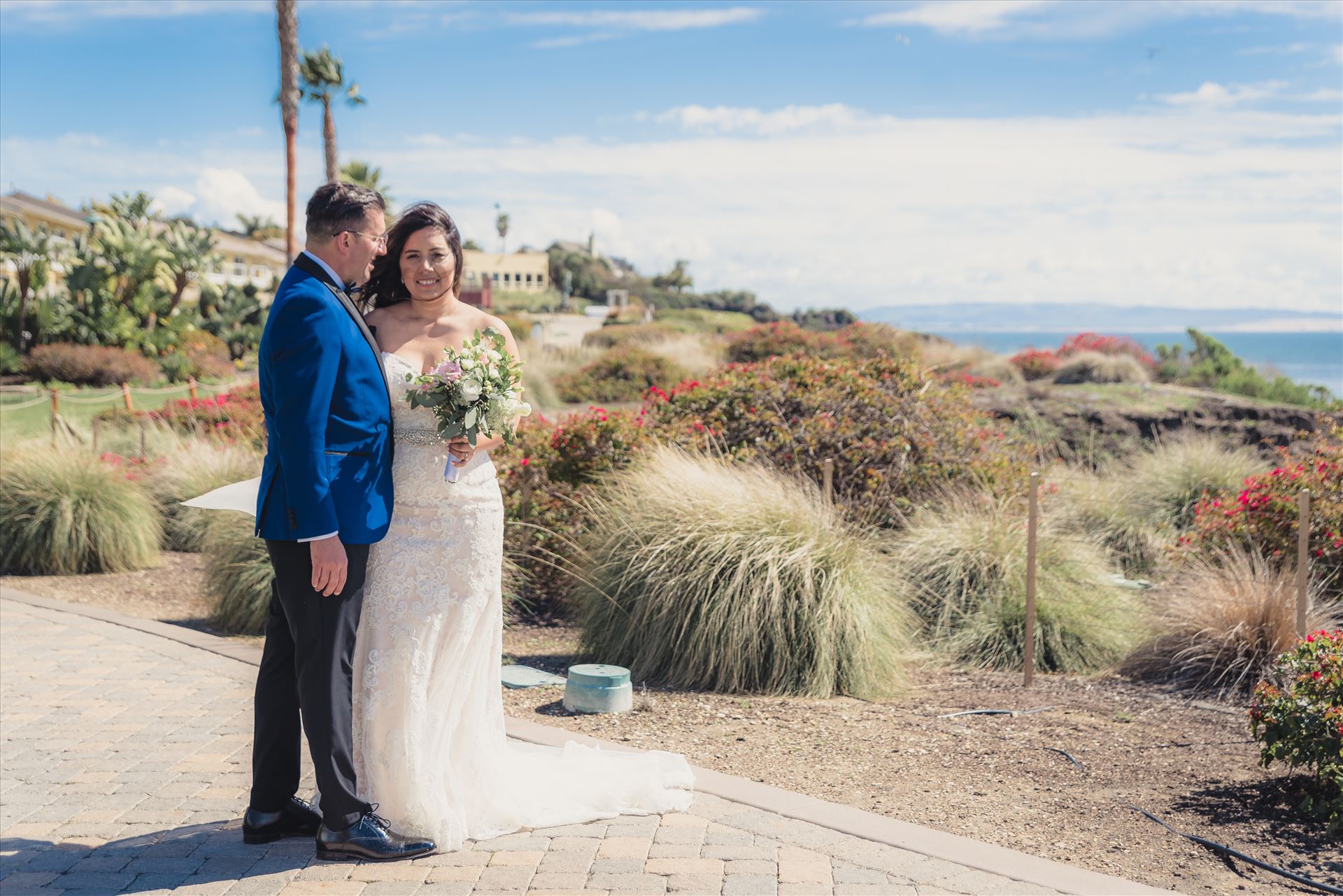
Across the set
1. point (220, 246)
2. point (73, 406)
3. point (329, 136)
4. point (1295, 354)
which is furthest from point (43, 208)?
point (1295, 354)

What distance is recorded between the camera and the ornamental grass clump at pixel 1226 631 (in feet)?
20.2

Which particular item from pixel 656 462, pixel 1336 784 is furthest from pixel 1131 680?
pixel 656 462

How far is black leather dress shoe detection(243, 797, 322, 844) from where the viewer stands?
3859 mm

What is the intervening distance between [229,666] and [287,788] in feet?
8.73

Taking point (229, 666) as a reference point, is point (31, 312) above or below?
above

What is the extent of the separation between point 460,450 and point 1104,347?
23342 millimetres

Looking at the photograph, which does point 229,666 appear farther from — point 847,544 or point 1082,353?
point 1082,353

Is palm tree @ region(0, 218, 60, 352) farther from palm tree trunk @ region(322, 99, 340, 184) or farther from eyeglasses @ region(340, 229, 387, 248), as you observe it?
eyeglasses @ region(340, 229, 387, 248)

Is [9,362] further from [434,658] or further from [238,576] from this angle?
[434,658]

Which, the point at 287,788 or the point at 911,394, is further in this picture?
the point at 911,394

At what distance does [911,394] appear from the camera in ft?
30.6

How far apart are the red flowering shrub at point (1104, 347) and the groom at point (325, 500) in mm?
22429

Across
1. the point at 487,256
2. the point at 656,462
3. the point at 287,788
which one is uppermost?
the point at 487,256

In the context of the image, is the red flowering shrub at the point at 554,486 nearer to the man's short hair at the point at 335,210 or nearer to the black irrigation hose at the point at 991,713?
the black irrigation hose at the point at 991,713
